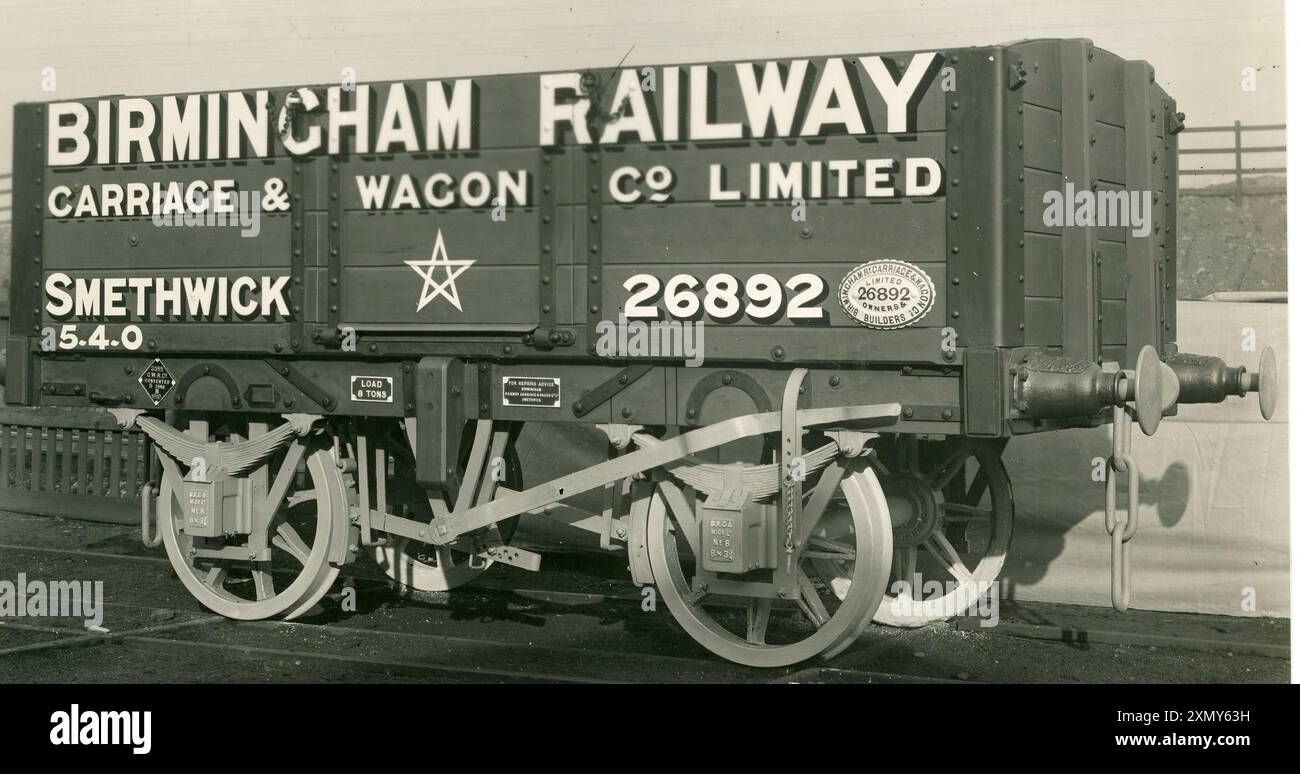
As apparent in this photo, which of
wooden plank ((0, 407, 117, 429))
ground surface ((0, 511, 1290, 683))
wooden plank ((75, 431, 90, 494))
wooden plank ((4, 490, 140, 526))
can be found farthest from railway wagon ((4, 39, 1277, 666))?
wooden plank ((0, 407, 117, 429))

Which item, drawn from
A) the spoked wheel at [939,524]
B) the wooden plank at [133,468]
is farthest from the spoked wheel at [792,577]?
the wooden plank at [133,468]

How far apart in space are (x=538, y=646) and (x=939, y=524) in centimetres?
233

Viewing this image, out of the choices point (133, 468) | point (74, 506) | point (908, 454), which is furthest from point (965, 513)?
point (74, 506)

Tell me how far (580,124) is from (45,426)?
26.9ft

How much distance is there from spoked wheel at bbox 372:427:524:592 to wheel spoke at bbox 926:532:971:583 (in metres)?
2.55

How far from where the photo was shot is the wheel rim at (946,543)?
7797 millimetres

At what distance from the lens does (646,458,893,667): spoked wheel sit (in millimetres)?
6578

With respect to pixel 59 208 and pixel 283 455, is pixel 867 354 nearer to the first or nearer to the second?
pixel 283 455

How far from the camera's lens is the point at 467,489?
748cm

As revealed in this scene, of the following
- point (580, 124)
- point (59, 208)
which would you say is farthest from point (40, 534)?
point (580, 124)

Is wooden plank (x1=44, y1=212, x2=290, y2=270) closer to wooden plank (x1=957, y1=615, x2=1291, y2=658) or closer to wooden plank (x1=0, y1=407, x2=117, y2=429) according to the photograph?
wooden plank (x1=957, y1=615, x2=1291, y2=658)

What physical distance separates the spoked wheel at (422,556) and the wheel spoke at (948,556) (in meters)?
2.55

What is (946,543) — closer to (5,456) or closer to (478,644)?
(478,644)

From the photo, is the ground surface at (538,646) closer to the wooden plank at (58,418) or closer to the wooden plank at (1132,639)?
the wooden plank at (1132,639)
